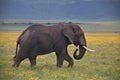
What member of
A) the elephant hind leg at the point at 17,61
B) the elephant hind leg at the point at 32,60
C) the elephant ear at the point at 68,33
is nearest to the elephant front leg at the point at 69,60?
the elephant ear at the point at 68,33

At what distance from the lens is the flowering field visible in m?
6.35

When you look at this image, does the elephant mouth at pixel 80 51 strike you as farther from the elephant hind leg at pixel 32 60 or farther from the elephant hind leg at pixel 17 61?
the elephant hind leg at pixel 17 61

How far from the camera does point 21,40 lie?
7074 millimetres

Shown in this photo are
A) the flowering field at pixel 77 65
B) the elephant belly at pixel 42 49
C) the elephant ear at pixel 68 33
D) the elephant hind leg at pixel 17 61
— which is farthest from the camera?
the elephant ear at pixel 68 33

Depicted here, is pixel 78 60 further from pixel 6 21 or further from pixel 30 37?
pixel 6 21

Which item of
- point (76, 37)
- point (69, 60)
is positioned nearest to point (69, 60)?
point (69, 60)

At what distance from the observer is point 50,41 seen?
7.36 meters

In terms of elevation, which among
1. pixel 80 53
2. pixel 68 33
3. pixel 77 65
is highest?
pixel 68 33

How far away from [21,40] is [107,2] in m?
1.42

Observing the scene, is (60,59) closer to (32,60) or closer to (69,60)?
(69,60)

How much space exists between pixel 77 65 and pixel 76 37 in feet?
1.33

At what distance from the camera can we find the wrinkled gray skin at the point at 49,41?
281 inches

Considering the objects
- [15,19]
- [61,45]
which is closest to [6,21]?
[15,19]

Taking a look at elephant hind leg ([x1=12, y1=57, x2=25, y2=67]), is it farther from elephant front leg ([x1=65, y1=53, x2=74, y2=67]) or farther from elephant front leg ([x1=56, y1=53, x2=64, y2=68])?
elephant front leg ([x1=65, y1=53, x2=74, y2=67])
